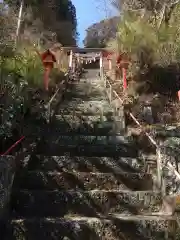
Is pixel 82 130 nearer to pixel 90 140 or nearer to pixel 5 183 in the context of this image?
pixel 90 140

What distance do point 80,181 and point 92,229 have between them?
4.04ft

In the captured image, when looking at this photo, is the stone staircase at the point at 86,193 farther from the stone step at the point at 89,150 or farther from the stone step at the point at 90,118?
the stone step at the point at 90,118

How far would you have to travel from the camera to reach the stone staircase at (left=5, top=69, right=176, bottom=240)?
13.6 feet

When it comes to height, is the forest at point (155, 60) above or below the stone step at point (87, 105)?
above

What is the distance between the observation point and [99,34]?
2786 cm

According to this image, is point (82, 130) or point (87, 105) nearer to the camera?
point (82, 130)

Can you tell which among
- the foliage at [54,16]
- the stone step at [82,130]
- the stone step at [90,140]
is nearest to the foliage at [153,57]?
the stone step at [82,130]

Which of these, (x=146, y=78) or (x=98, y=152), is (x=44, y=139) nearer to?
(x=98, y=152)

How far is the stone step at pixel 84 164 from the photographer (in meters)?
5.84

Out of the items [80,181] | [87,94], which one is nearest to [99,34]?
[87,94]

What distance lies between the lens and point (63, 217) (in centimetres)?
453

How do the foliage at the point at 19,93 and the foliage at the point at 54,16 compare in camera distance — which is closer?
the foliage at the point at 19,93

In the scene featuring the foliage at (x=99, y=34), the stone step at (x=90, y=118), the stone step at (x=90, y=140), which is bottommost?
the stone step at (x=90, y=140)

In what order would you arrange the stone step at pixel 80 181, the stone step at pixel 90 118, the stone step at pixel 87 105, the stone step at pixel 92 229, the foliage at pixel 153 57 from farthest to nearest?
the foliage at pixel 153 57
the stone step at pixel 87 105
the stone step at pixel 90 118
the stone step at pixel 80 181
the stone step at pixel 92 229
